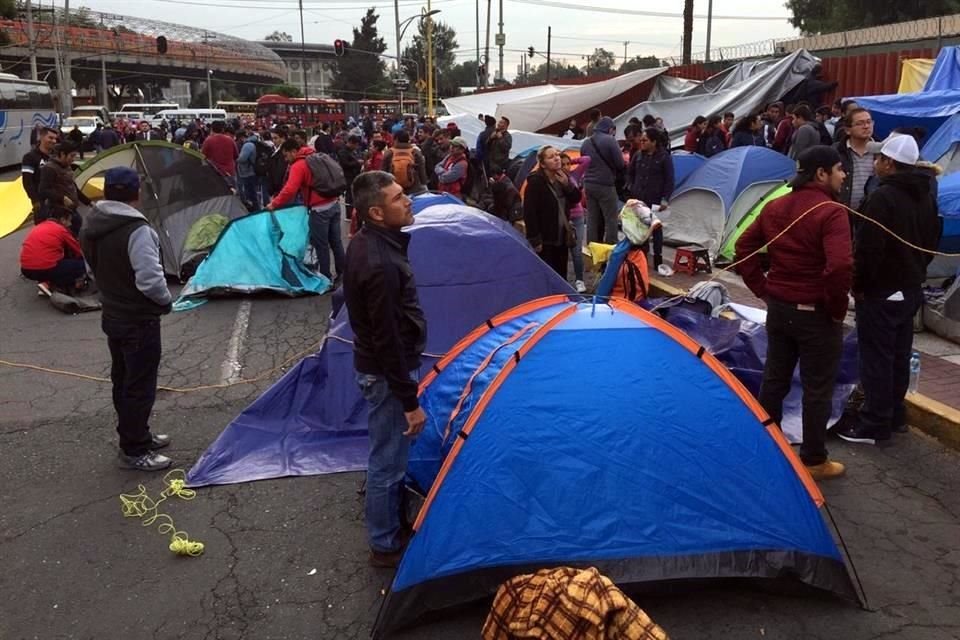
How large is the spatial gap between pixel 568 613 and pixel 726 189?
7987 mm

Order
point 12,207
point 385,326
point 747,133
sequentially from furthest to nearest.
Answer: point 747,133
point 12,207
point 385,326

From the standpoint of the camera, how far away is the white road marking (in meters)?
6.34

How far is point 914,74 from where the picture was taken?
538 inches

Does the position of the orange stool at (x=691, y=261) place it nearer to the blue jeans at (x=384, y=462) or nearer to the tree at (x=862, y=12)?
the blue jeans at (x=384, y=462)

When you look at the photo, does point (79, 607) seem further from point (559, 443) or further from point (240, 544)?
point (559, 443)

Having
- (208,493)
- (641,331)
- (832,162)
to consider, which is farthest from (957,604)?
(208,493)


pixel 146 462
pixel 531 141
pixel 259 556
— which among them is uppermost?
pixel 531 141

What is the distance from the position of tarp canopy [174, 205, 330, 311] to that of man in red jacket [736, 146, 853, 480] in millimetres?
5713

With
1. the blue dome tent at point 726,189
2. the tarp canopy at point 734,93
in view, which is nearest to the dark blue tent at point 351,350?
the blue dome tent at point 726,189

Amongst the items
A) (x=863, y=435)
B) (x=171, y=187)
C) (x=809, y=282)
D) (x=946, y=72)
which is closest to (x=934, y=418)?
(x=863, y=435)

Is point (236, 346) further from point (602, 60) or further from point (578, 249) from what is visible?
point (602, 60)

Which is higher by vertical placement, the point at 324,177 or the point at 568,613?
the point at 324,177

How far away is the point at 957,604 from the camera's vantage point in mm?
3270

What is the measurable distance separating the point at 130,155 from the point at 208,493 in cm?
677
